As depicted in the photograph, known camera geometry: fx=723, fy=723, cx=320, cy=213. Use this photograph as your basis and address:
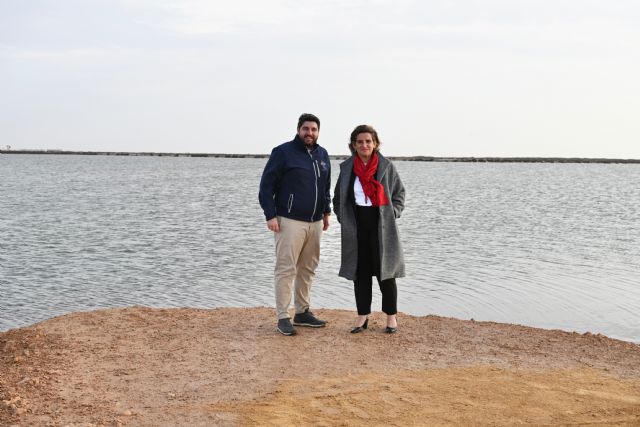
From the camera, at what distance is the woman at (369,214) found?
6.80 metres

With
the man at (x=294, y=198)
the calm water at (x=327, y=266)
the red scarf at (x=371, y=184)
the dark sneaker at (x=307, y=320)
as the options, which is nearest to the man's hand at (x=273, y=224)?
the man at (x=294, y=198)

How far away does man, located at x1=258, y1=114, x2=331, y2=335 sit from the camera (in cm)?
684

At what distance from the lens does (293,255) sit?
6.98 m

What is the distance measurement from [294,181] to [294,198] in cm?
16

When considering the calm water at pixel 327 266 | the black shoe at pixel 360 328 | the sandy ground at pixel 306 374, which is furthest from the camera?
the calm water at pixel 327 266

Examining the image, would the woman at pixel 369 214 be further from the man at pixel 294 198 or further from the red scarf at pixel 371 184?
the man at pixel 294 198

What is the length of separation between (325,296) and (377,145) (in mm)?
4308

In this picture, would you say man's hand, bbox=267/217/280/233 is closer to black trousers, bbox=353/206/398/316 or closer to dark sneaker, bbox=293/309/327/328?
black trousers, bbox=353/206/398/316

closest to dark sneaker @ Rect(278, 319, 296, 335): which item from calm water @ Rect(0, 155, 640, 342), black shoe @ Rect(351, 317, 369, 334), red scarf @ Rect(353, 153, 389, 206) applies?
black shoe @ Rect(351, 317, 369, 334)

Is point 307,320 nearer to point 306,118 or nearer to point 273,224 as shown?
point 273,224

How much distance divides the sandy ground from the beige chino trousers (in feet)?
1.37

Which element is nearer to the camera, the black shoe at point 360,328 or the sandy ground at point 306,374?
the sandy ground at point 306,374

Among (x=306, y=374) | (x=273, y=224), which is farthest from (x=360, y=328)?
(x=306, y=374)

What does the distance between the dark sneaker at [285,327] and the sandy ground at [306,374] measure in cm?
8
